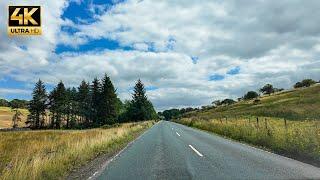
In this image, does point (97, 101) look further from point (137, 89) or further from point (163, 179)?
point (163, 179)

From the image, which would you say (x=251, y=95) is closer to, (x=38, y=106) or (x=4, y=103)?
(x=38, y=106)

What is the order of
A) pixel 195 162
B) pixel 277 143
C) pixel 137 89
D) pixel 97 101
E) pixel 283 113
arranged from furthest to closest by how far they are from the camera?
pixel 137 89 → pixel 97 101 → pixel 283 113 → pixel 277 143 → pixel 195 162

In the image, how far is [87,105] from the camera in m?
123

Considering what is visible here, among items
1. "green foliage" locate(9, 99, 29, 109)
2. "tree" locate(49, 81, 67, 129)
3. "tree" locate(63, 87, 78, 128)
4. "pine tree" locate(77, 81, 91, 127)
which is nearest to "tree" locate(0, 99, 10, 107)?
"green foliage" locate(9, 99, 29, 109)

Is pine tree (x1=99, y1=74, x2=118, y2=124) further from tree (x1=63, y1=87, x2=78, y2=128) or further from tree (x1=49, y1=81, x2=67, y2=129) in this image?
tree (x1=63, y1=87, x2=78, y2=128)

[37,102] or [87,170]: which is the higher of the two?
[37,102]

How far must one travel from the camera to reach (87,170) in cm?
1215

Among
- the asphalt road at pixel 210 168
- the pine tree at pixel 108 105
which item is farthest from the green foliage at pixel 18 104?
the asphalt road at pixel 210 168

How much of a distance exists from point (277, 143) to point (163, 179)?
10.9 meters

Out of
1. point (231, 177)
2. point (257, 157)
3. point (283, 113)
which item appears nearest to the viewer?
point (231, 177)

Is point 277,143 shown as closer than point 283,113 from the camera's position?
Yes

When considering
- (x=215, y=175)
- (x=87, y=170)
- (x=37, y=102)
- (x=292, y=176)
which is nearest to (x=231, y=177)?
(x=215, y=175)

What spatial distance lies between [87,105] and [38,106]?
16957 mm

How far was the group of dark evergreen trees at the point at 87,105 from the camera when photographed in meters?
99.7
